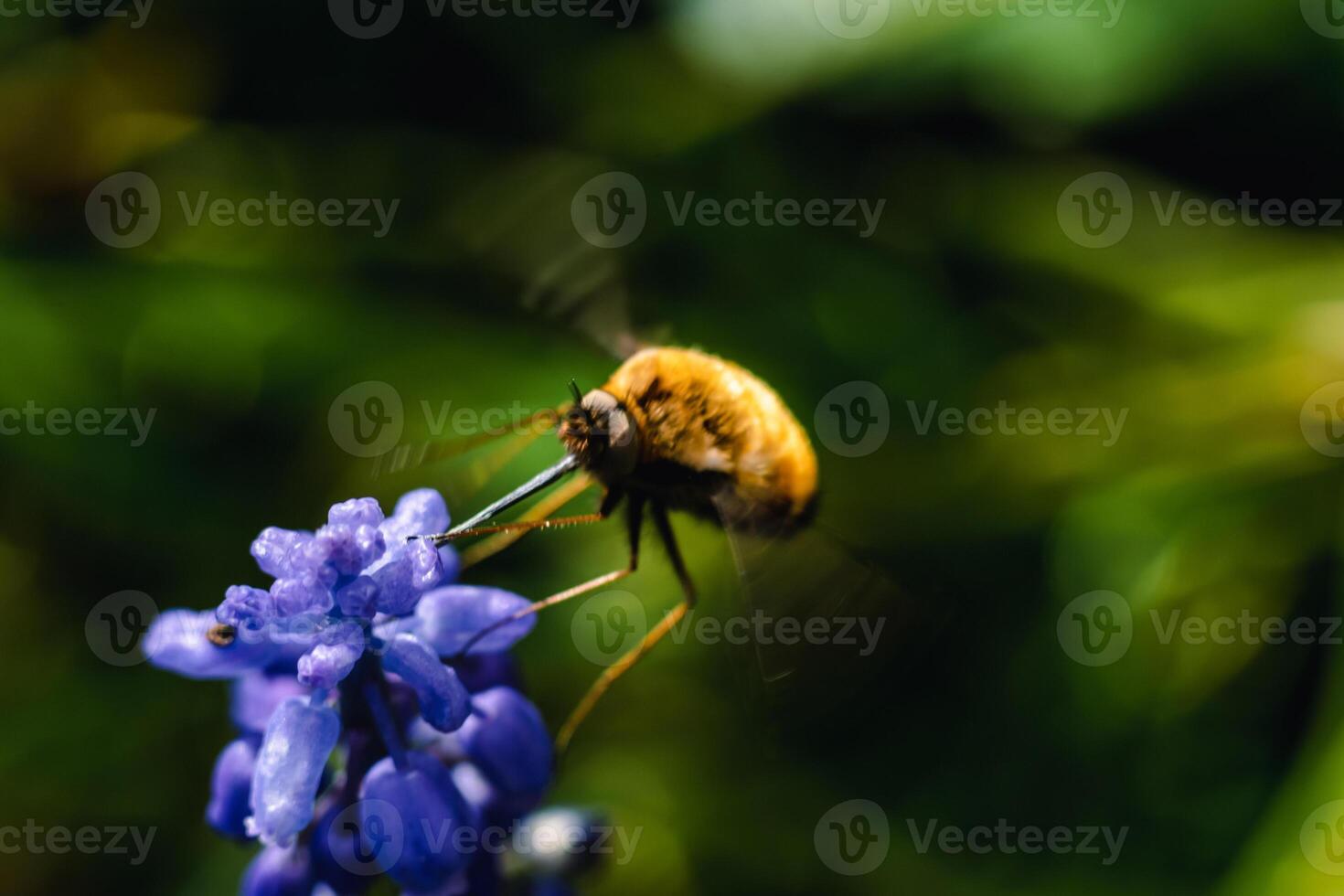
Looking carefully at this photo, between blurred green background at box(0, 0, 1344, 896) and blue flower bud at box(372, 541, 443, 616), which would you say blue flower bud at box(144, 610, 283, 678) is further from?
blurred green background at box(0, 0, 1344, 896)

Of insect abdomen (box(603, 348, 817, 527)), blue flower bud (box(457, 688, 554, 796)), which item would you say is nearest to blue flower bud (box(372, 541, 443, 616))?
blue flower bud (box(457, 688, 554, 796))

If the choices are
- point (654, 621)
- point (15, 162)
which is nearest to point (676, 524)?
point (654, 621)

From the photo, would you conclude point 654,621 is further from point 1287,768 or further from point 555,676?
point 1287,768

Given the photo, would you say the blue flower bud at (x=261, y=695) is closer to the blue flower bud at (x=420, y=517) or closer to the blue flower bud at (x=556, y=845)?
the blue flower bud at (x=420, y=517)

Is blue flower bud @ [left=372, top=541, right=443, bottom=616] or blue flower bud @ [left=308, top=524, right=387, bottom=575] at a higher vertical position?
blue flower bud @ [left=308, top=524, right=387, bottom=575]

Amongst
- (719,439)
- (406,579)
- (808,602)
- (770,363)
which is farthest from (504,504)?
(770,363)
